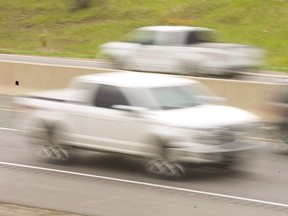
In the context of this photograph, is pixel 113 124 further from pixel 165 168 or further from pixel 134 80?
pixel 165 168

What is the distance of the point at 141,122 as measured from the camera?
11992 mm

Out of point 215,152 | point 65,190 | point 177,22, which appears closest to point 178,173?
point 215,152

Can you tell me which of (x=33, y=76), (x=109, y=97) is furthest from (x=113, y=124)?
(x=33, y=76)

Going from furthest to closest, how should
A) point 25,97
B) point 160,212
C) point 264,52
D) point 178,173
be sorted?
point 264,52, point 25,97, point 178,173, point 160,212

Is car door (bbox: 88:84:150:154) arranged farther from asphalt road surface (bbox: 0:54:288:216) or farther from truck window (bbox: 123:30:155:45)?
truck window (bbox: 123:30:155:45)

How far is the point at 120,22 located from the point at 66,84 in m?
26.9

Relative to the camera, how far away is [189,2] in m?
50.0

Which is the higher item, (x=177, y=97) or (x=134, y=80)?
(x=134, y=80)

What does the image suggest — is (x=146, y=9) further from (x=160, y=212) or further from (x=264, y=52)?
(x=160, y=212)

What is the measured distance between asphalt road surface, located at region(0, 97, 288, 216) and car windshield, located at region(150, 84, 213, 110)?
107 centimetres

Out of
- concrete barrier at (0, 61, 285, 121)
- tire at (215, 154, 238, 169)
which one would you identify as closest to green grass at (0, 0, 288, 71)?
concrete barrier at (0, 61, 285, 121)

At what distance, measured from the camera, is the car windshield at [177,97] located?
12235mm

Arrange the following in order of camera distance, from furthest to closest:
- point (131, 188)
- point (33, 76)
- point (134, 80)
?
point (33, 76) → point (134, 80) → point (131, 188)

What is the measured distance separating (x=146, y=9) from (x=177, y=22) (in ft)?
14.4
